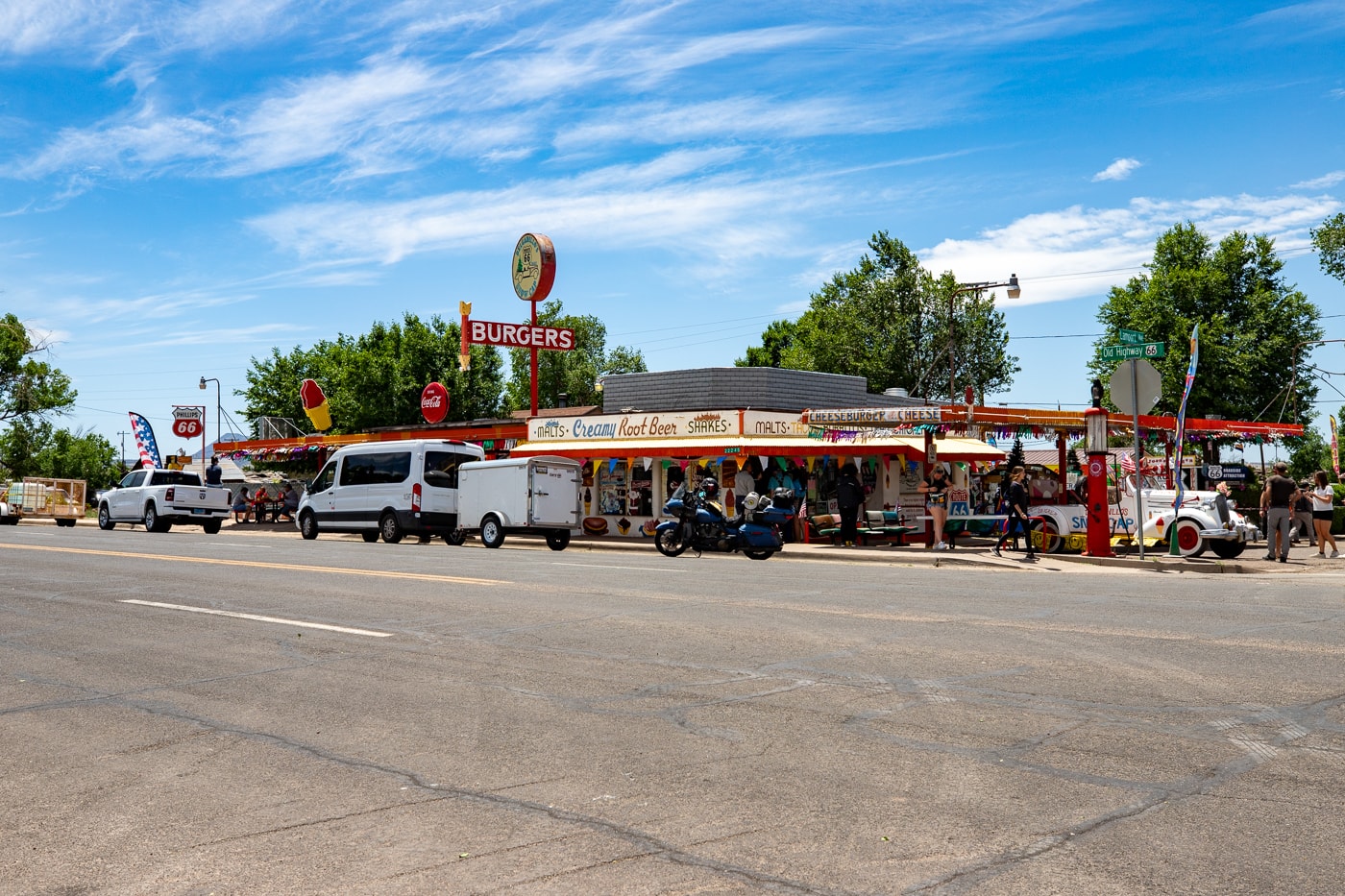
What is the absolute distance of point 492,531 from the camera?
1019 inches

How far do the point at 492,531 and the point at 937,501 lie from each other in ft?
33.6

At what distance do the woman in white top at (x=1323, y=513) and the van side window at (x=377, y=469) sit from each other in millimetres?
19403

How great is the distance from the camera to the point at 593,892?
404 centimetres

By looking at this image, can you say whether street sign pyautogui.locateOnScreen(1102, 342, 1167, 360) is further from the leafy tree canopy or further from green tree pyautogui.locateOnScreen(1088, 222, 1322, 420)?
the leafy tree canopy

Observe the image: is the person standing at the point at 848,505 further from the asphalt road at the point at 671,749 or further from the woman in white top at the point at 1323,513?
the asphalt road at the point at 671,749

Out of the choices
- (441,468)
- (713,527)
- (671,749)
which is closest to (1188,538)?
(713,527)

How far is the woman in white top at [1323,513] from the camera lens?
22.0 meters

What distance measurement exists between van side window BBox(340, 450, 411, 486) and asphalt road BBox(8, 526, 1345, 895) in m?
15.4

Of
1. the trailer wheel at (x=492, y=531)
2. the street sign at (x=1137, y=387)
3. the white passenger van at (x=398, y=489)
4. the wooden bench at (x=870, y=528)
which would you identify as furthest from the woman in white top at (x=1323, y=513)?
the white passenger van at (x=398, y=489)

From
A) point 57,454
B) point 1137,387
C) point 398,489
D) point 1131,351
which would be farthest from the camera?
point 57,454

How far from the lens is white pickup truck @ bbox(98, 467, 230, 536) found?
32594 millimetres

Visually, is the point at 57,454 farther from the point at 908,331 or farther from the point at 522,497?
the point at 522,497

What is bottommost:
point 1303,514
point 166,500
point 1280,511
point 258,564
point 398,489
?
A: point 258,564

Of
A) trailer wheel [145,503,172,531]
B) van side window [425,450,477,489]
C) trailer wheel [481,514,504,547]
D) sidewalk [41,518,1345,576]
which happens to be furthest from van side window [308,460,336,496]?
trailer wheel [145,503,172,531]
